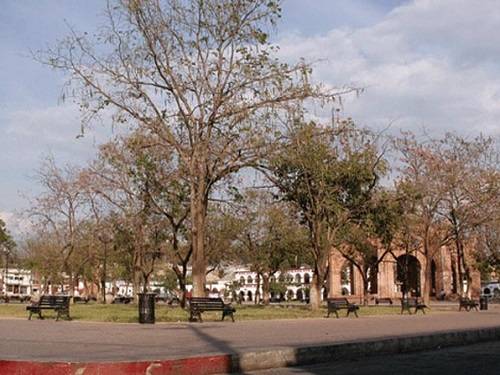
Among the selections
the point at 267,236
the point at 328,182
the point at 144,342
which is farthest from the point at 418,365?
the point at 267,236

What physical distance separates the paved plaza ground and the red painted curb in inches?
46.3

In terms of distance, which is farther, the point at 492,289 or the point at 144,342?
the point at 492,289

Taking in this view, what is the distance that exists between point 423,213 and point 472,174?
4.21 m

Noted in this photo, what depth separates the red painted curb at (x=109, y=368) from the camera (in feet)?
34.1

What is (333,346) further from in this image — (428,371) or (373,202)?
(373,202)

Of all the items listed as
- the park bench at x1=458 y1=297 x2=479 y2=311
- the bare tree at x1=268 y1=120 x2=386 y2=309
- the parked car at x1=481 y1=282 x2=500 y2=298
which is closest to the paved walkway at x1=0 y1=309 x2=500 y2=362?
the bare tree at x1=268 y1=120 x2=386 y2=309

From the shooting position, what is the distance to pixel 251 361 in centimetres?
1272

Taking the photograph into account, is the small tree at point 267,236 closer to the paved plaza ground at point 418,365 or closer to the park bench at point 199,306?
the park bench at point 199,306

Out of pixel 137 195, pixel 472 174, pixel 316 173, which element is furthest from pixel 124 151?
pixel 472 174

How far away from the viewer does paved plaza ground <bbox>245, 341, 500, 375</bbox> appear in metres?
12.2

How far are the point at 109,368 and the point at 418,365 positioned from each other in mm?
5801

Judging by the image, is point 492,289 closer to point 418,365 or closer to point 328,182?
point 328,182

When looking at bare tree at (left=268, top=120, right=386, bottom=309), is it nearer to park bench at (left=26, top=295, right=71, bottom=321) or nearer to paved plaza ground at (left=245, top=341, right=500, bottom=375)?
park bench at (left=26, top=295, right=71, bottom=321)

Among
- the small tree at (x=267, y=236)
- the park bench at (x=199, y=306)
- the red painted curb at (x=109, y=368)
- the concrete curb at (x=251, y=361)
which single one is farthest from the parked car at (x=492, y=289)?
the red painted curb at (x=109, y=368)
